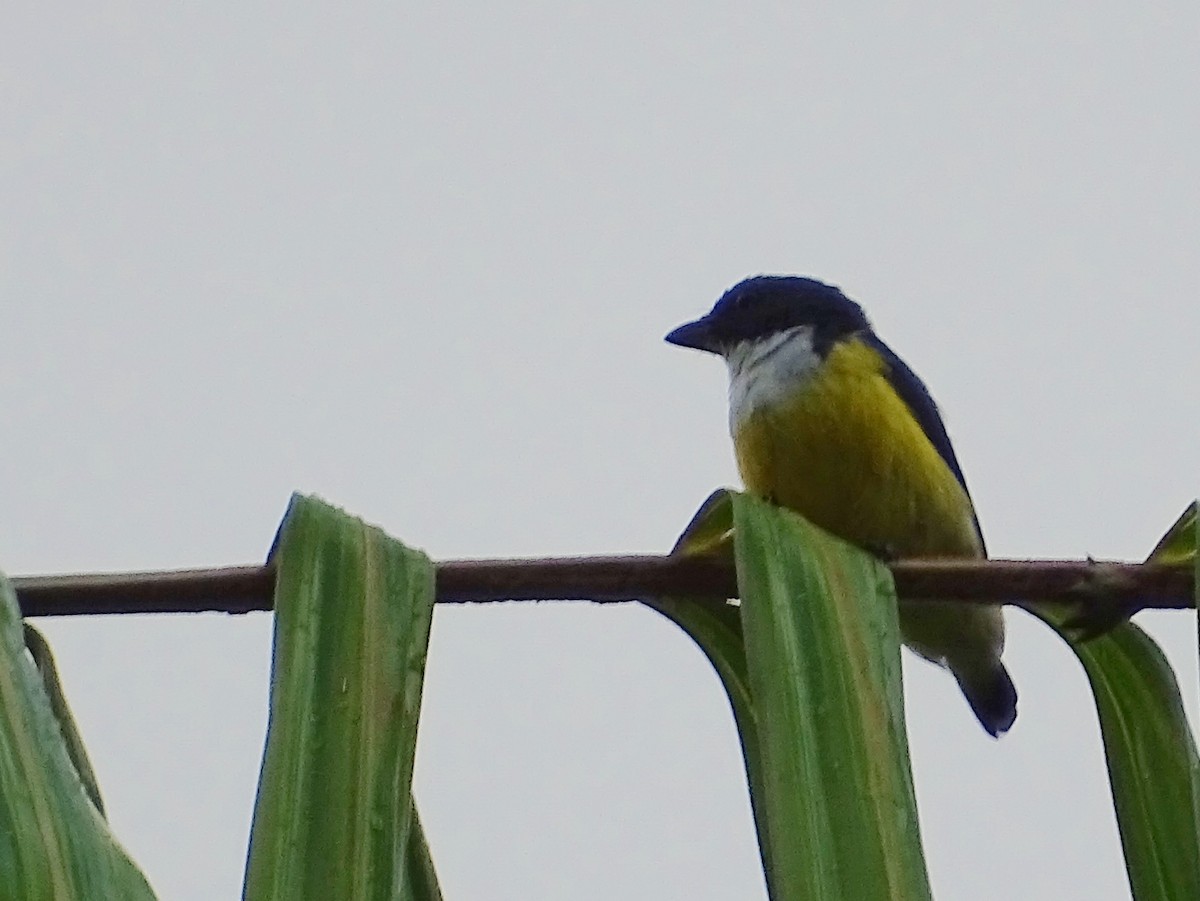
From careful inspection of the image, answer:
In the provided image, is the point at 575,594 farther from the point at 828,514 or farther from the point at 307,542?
the point at 828,514

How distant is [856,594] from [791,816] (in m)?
0.25

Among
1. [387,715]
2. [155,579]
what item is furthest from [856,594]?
[155,579]

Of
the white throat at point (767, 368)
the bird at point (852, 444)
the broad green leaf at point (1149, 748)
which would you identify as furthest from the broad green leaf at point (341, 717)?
the white throat at point (767, 368)

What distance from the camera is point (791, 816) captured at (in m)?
1.15

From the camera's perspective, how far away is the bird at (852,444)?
3211 millimetres

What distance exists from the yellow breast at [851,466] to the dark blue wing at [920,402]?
0.81 feet

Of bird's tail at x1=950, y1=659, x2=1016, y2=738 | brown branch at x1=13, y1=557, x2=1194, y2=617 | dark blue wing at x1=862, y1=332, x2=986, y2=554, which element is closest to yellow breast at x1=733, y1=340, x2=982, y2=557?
dark blue wing at x1=862, y1=332, x2=986, y2=554

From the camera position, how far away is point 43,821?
3.34 feet

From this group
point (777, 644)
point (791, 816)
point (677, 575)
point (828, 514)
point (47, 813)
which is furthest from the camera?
point (828, 514)

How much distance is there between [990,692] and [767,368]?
912mm

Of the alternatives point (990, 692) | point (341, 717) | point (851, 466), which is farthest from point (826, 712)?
point (990, 692)

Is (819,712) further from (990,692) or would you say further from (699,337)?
(699,337)

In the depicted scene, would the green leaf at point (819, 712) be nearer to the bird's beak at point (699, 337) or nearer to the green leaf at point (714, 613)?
the green leaf at point (714, 613)

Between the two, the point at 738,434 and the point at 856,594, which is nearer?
the point at 856,594
